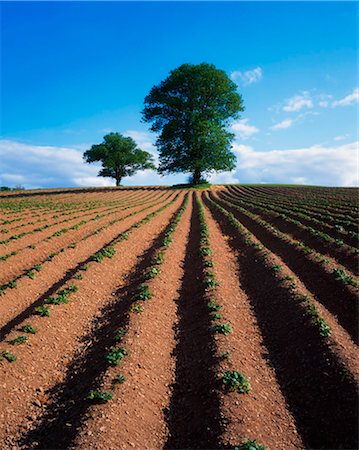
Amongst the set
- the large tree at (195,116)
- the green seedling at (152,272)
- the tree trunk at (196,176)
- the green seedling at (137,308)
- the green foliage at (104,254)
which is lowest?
the green seedling at (137,308)

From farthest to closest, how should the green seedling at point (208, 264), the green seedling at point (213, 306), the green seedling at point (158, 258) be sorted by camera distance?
1. the green seedling at point (158, 258)
2. the green seedling at point (208, 264)
3. the green seedling at point (213, 306)

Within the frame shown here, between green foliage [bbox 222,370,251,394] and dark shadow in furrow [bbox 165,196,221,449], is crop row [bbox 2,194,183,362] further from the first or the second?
green foliage [bbox 222,370,251,394]

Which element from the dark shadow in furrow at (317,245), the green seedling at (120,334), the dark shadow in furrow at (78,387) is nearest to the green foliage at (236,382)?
the dark shadow in furrow at (78,387)

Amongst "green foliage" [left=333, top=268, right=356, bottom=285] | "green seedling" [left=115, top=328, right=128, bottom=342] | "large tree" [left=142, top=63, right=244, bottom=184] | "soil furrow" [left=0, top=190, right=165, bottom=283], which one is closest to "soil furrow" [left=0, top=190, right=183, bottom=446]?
"green seedling" [left=115, top=328, right=128, bottom=342]

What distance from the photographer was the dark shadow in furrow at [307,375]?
6.43 metres

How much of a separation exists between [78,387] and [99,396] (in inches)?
43.5

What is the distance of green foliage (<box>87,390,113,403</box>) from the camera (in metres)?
6.76

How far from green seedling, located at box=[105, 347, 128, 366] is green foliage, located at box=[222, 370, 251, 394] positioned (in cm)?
252

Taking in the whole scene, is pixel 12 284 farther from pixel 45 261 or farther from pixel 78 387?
pixel 78 387

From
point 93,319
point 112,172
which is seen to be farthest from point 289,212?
point 112,172

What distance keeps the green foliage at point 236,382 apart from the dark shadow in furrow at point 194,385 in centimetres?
30

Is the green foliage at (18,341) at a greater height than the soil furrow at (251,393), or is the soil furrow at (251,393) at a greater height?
the green foliage at (18,341)

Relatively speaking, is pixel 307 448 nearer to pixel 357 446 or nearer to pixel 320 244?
pixel 357 446

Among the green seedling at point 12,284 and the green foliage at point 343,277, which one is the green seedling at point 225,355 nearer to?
the green foliage at point 343,277
